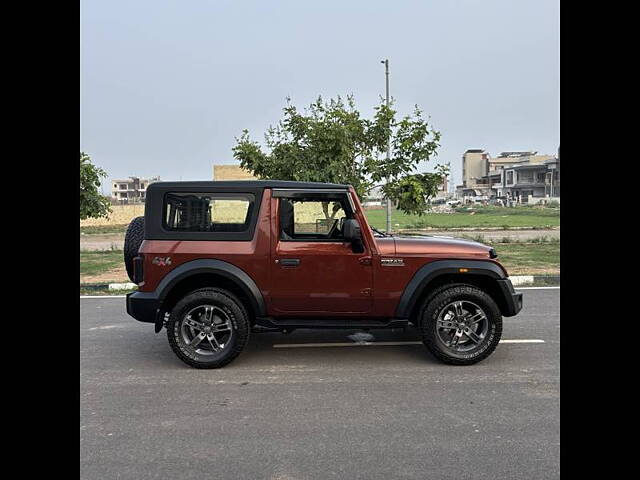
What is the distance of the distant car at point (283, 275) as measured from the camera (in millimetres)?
5320

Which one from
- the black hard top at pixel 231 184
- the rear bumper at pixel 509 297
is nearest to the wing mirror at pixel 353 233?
the black hard top at pixel 231 184

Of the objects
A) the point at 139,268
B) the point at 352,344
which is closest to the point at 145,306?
the point at 139,268

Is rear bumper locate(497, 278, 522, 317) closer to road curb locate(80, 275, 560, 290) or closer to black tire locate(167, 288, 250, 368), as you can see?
black tire locate(167, 288, 250, 368)

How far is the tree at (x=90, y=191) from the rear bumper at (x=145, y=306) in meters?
7.85

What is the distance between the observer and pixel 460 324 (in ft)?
17.6

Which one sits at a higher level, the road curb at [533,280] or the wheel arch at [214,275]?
the wheel arch at [214,275]

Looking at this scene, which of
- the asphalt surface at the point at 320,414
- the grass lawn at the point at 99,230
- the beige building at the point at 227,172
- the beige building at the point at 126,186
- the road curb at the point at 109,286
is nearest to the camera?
the asphalt surface at the point at 320,414

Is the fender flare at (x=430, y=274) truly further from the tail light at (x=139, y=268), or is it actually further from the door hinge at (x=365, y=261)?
the tail light at (x=139, y=268)

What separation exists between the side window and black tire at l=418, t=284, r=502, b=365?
1261mm

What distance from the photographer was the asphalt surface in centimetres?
331

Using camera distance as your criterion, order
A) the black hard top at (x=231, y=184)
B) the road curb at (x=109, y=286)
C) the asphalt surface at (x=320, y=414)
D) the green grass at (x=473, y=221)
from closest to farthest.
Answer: the asphalt surface at (x=320, y=414)
the black hard top at (x=231, y=184)
the road curb at (x=109, y=286)
the green grass at (x=473, y=221)
